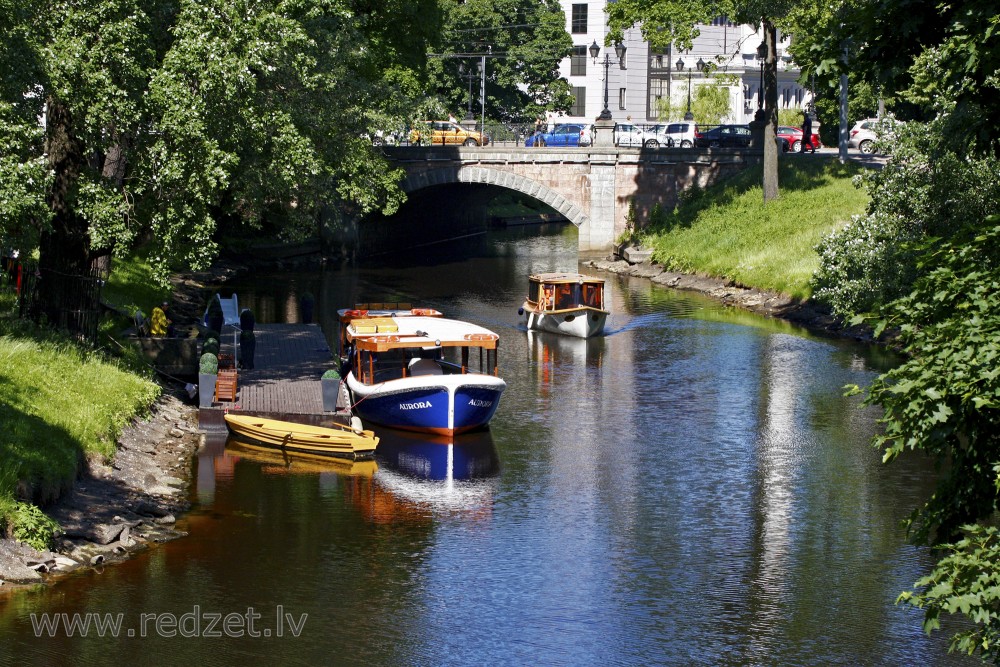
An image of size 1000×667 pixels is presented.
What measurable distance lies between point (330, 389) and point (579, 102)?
8803 cm

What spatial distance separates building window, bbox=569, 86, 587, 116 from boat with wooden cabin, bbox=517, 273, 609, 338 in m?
66.9

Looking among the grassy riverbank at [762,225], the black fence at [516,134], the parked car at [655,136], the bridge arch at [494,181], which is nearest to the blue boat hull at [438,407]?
the grassy riverbank at [762,225]

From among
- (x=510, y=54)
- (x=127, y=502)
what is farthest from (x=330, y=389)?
(x=510, y=54)

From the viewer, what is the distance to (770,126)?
62.4 meters

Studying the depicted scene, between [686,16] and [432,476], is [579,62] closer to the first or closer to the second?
[686,16]

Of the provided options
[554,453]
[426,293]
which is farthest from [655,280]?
[554,453]

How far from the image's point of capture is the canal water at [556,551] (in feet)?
63.3

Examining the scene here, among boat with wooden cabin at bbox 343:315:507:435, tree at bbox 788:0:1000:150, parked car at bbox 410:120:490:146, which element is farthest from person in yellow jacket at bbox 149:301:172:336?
parked car at bbox 410:120:490:146

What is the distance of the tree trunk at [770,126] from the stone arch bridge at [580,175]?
278 inches

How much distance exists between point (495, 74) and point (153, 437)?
76.1 metres

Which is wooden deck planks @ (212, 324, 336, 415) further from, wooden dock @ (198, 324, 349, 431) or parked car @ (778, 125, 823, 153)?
parked car @ (778, 125, 823, 153)

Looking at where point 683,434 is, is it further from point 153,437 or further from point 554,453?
point 153,437

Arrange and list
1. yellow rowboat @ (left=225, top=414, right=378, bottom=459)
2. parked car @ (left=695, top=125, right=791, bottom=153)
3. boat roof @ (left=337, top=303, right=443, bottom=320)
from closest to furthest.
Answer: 1. yellow rowboat @ (left=225, top=414, right=378, bottom=459)
2. boat roof @ (left=337, top=303, right=443, bottom=320)
3. parked car @ (left=695, top=125, right=791, bottom=153)

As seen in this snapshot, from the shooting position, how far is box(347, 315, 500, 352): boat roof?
32312 millimetres
